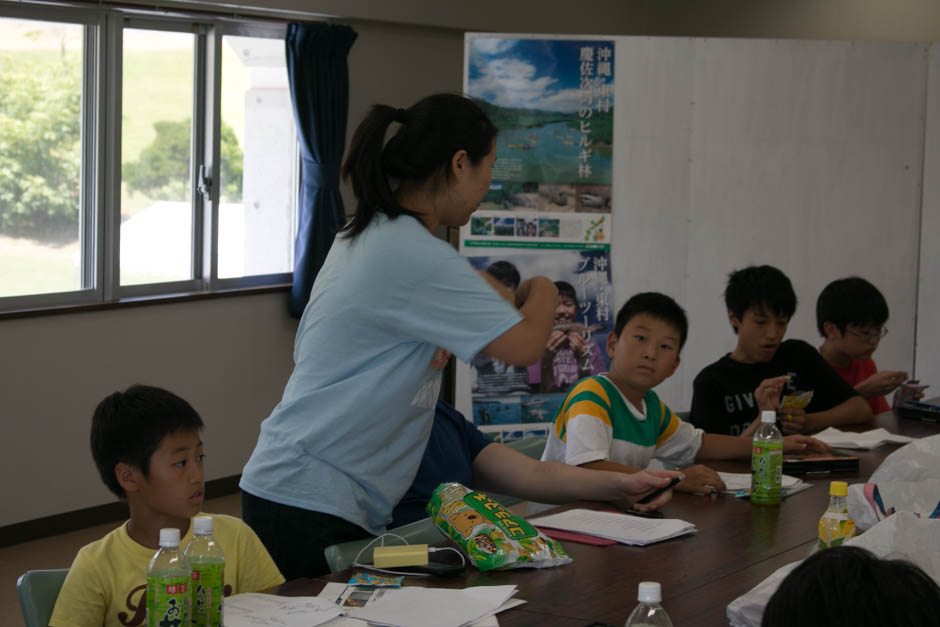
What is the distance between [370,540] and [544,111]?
2932 mm

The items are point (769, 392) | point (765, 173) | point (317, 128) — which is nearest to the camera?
point (769, 392)

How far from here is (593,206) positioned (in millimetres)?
4711

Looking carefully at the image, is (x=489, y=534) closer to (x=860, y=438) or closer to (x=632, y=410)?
(x=632, y=410)

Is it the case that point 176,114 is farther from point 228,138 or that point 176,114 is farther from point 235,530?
point 235,530

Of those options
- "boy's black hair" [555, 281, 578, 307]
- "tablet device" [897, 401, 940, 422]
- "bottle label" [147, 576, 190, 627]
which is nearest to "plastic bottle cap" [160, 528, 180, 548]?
"bottle label" [147, 576, 190, 627]

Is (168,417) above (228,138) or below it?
below

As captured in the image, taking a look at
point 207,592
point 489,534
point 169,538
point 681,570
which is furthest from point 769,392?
point 169,538

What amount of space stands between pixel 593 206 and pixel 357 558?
2980 millimetres

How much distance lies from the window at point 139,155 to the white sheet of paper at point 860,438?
10.6ft

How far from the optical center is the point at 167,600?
1518 millimetres

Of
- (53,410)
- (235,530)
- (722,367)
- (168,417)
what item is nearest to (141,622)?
(235,530)

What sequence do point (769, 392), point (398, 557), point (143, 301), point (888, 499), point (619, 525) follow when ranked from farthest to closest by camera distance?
point (143, 301), point (769, 392), point (619, 525), point (888, 499), point (398, 557)

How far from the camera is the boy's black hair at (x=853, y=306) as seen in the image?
A: 383 cm

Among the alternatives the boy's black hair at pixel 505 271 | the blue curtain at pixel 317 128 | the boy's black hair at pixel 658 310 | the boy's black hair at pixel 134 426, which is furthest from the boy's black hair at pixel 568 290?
the boy's black hair at pixel 134 426
